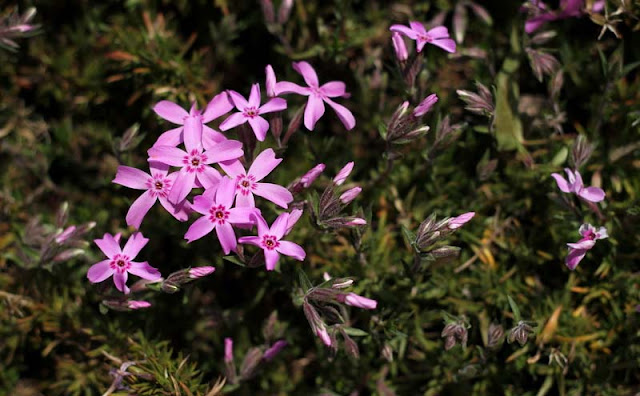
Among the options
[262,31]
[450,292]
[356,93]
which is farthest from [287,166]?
[450,292]

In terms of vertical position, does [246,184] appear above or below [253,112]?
below

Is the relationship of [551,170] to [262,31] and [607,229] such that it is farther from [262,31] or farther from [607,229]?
[262,31]

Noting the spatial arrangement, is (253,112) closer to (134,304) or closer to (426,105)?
(426,105)

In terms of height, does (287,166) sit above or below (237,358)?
above

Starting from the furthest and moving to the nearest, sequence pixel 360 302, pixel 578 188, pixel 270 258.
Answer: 1. pixel 578 188
2. pixel 360 302
3. pixel 270 258

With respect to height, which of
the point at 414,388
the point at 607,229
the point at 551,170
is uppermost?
the point at 551,170

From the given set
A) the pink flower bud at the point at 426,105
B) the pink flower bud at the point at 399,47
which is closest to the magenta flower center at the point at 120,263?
the pink flower bud at the point at 426,105

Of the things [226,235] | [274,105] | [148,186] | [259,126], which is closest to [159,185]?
[148,186]
